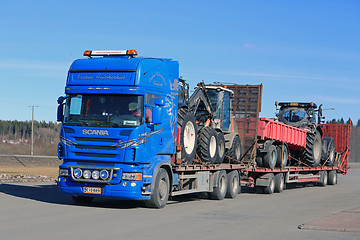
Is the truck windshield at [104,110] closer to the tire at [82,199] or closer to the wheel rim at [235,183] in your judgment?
the tire at [82,199]

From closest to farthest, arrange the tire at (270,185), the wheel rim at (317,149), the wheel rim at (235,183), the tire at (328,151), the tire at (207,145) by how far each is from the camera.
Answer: the tire at (207,145)
the wheel rim at (235,183)
the tire at (270,185)
the wheel rim at (317,149)
the tire at (328,151)

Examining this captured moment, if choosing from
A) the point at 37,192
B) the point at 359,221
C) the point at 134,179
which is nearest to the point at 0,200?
the point at 37,192

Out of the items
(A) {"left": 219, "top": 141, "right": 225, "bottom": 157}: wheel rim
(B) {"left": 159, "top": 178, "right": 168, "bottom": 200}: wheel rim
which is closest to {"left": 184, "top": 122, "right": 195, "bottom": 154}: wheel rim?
(B) {"left": 159, "top": 178, "right": 168, "bottom": 200}: wheel rim

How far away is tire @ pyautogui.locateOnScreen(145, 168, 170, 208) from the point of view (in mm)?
14977

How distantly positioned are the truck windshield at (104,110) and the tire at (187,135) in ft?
7.99

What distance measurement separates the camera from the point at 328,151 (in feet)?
100

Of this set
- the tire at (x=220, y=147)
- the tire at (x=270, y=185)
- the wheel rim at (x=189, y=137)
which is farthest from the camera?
the tire at (x=270, y=185)

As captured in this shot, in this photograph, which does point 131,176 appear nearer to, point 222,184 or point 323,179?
point 222,184

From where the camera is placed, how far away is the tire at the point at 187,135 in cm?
1669

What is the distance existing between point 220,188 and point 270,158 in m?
4.76

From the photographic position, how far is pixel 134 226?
11.6 meters

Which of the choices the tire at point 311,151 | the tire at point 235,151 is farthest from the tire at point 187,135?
the tire at point 311,151

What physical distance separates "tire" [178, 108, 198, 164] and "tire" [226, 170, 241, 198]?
3303mm

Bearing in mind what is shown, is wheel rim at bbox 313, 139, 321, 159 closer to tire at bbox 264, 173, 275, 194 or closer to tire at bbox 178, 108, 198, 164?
tire at bbox 264, 173, 275, 194
